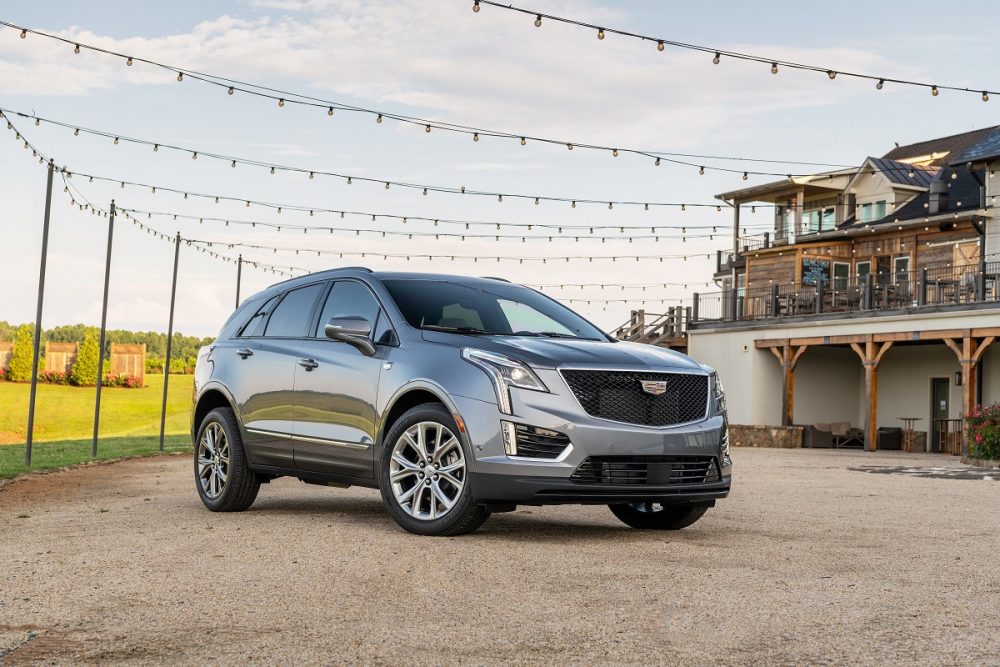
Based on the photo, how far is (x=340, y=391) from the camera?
8.66 m

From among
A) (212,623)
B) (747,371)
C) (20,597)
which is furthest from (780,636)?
(747,371)

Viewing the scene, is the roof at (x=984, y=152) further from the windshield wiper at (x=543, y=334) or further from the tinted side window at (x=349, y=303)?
the tinted side window at (x=349, y=303)

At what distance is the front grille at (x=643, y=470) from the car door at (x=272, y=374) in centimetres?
269

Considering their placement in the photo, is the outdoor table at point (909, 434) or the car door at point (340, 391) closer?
the car door at point (340, 391)

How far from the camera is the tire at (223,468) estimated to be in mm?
9727

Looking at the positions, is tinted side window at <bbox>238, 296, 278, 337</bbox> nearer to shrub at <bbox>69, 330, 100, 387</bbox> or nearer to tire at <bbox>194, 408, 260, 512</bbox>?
tire at <bbox>194, 408, 260, 512</bbox>

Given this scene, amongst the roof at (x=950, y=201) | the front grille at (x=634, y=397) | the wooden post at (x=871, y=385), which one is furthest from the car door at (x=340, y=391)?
the roof at (x=950, y=201)

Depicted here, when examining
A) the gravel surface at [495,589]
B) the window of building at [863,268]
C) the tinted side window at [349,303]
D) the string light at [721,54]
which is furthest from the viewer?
the window of building at [863,268]

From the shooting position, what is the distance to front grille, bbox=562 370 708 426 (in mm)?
7566

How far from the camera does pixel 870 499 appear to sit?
498 inches

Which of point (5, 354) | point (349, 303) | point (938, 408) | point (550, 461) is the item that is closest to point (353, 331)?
point (349, 303)

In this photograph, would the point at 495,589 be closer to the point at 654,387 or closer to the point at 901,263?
the point at 654,387

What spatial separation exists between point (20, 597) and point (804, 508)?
7321 mm

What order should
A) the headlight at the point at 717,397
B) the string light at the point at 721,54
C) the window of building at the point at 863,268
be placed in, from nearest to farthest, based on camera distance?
the headlight at the point at 717,397 < the string light at the point at 721,54 < the window of building at the point at 863,268
